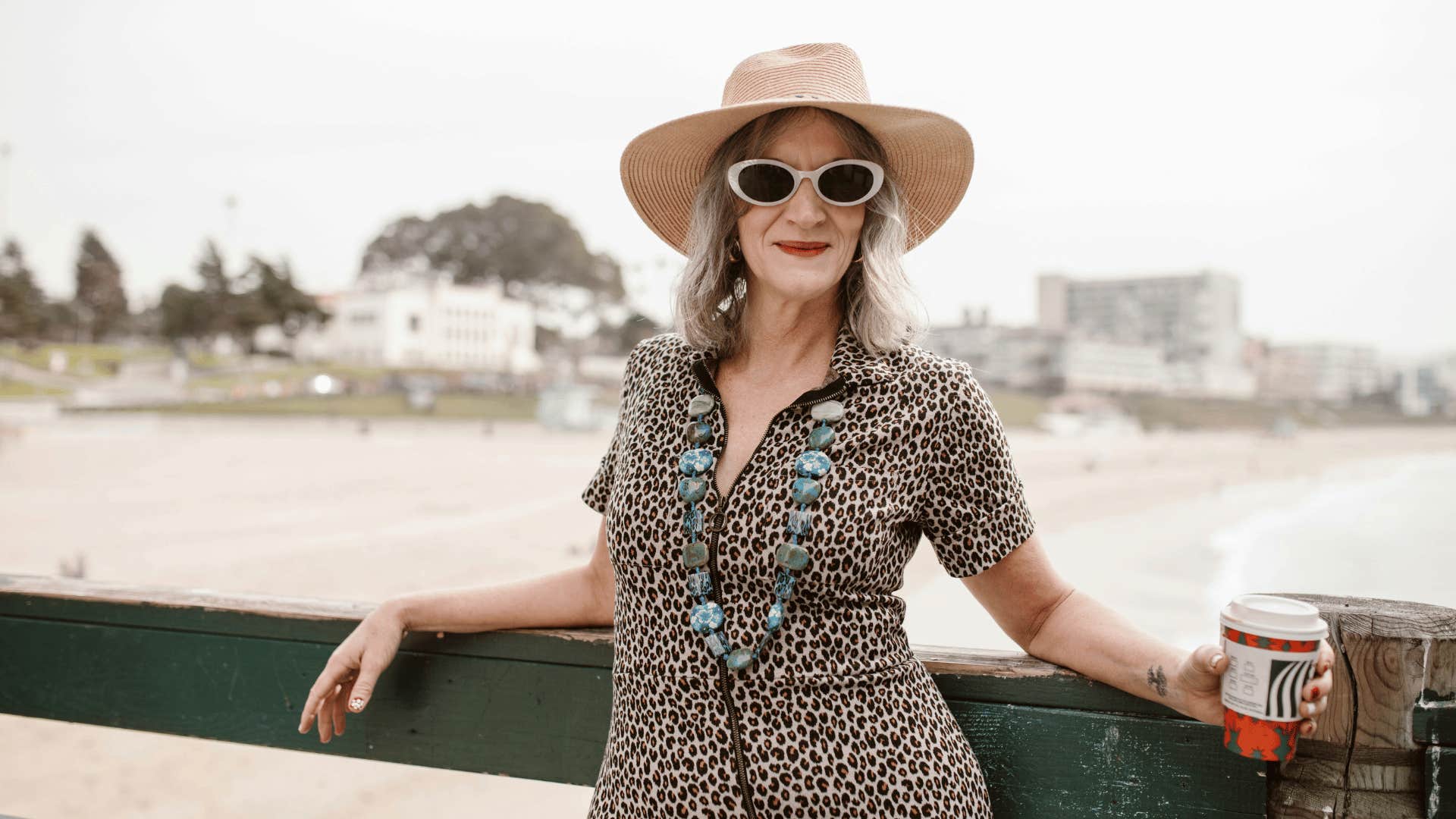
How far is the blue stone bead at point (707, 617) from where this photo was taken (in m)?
1.22

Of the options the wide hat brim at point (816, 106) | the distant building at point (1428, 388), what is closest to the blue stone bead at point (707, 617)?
the wide hat brim at point (816, 106)

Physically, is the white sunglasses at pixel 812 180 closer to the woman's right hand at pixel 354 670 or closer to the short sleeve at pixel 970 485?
the short sleeve at pixel 970 485

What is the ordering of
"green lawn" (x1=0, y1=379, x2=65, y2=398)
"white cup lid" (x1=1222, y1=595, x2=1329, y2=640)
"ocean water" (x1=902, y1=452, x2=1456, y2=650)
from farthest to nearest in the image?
"green lawn" (x1=0, y1=379, x2=65, y2=398)
"ocean water" (x1=902, y1=452, x2=1456, y2=650)
"white cup lid" (x1=1222, y1=595, x2=1329, y2=640)

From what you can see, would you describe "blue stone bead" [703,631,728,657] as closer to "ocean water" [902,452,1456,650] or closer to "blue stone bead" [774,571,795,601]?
"blue stone bead" [774,571,795,601]

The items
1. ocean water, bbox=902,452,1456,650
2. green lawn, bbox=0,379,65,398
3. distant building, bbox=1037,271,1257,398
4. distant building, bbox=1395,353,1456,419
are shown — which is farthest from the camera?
distant building, bbox=1037,271,1257,398

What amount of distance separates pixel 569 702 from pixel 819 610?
0.52 m

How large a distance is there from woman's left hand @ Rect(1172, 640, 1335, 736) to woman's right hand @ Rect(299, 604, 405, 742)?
1.08 meters

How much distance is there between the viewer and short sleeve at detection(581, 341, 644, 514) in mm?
1478

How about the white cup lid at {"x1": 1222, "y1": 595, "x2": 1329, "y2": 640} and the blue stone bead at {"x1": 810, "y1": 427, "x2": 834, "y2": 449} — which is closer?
the white cup lid at {"x1": 1222, "y1": 595, "x2": 1329, "y2": 640}

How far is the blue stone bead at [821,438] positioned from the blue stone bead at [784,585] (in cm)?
16

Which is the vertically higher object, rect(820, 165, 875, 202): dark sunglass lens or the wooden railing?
rect(820, 165, 875, 202): dark sunglass lens

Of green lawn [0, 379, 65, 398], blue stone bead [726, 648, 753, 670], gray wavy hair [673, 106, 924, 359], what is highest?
gray wavy hair [673, 106, 924, 359]

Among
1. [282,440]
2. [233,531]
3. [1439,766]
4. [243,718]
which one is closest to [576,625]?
[243,718]

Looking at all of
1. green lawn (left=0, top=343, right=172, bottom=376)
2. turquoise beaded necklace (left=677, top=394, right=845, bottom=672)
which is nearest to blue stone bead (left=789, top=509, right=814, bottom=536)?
turquoise beaded necklace (left=677, top=394, right=845, bottom=672)
